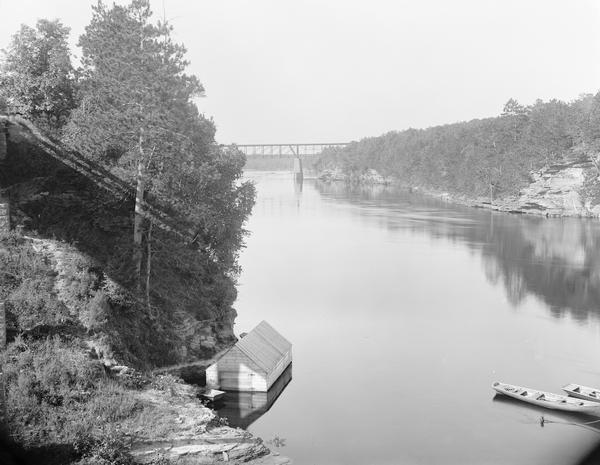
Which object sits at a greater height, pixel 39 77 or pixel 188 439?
pixel 39 77

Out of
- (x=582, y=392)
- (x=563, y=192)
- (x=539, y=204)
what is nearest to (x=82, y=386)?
(x=582, y=392)

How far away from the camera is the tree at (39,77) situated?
117 ft

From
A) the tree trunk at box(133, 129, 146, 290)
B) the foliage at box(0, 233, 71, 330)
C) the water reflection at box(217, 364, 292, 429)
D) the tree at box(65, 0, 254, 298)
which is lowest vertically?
the water reflection at box(217, 364, 292, 429)

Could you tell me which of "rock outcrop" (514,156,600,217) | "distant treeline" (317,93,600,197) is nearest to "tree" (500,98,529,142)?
"distant treeline" (317,93,600,197)

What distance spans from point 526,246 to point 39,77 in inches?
2072

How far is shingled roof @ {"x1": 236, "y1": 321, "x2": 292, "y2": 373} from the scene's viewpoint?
28884 mm

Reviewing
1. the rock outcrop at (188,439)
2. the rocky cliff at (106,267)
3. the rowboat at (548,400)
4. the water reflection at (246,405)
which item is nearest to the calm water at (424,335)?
the water reflection at (246,405)

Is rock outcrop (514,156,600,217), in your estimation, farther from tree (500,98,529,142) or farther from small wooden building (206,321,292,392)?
small wooden building (206,321,292,392)

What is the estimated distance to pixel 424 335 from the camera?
38.0 meters

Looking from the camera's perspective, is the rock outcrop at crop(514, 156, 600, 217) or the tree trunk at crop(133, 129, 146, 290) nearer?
the tree trunk at crop(133, 129, 146, 290)

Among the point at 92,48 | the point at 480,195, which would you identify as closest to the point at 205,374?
the point at 92,48

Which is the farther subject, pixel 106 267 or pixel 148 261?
pixel 148 261

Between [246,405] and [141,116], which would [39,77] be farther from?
[246,405]

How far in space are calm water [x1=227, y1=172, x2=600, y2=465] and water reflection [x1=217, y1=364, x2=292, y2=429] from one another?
38cm
